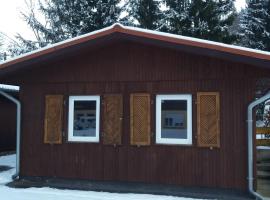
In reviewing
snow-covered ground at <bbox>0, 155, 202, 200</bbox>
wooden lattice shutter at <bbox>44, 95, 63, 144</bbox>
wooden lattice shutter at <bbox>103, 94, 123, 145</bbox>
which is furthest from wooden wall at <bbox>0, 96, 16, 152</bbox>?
wooden lattice shutter at <bbox>103, 94, 123, 145</bbox>

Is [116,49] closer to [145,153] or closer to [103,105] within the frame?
[103,105]

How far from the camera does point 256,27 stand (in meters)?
26.2

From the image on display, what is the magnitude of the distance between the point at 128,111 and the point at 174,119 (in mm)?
1097

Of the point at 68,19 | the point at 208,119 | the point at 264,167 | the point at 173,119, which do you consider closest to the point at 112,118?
the point at 173,119

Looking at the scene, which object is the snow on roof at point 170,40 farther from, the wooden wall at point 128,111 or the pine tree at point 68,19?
the pine tree at point 68,19

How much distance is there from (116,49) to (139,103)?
139cm

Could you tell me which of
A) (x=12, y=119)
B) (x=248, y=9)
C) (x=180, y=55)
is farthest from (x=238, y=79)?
(x=248, y=9)

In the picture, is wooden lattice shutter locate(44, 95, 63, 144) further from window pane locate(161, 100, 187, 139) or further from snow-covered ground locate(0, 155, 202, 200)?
window pane locate(161, 100, 187, 139)

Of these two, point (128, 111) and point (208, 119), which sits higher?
point (128, 111)

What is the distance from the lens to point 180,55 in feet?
29.3

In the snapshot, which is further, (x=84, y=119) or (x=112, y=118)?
(x=84, y=119)

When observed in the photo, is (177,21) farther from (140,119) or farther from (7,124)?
(140,119)

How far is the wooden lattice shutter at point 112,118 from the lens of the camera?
30.6ft

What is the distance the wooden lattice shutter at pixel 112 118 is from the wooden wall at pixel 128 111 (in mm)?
140
